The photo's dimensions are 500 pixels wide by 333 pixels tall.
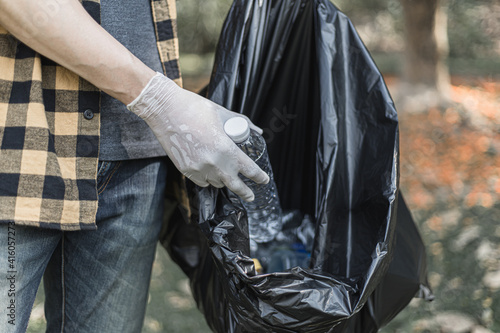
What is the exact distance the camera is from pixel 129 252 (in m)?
1.16

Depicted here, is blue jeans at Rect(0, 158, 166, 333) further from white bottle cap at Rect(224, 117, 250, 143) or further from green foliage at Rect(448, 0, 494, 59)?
green foliage at Rect(448, 0, 494, 59)

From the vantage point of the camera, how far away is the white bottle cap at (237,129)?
3.31ft

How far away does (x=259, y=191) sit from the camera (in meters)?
1.31

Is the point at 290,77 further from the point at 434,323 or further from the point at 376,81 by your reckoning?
the point at 434,323

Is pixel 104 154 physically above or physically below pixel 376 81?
below

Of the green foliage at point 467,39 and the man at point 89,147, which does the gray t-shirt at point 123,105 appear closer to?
the man at point 89,147

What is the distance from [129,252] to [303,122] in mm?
606

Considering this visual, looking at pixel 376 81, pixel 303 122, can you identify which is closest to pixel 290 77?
pixel 303 122

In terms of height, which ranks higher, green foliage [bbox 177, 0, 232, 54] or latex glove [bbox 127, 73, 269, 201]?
green foliage [bbox 177, 0, 232, 54]

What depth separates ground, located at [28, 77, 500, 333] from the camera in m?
2.24

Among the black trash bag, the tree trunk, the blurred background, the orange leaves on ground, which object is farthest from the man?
the tree trunk

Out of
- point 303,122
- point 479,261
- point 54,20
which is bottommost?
point 479,261

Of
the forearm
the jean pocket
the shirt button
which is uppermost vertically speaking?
the forearm

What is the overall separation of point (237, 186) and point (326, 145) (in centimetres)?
30
